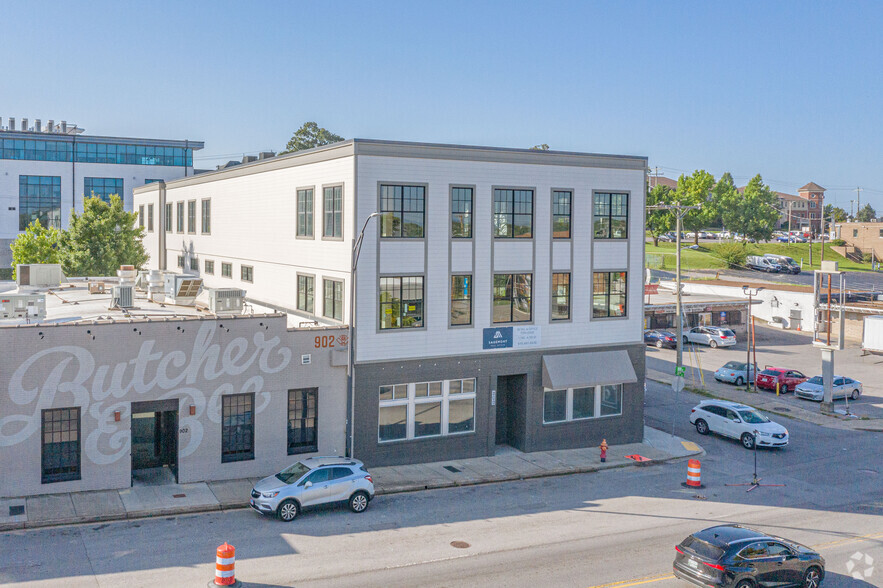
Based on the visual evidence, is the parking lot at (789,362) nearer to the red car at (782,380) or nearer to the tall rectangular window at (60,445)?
the red car at (782,380)

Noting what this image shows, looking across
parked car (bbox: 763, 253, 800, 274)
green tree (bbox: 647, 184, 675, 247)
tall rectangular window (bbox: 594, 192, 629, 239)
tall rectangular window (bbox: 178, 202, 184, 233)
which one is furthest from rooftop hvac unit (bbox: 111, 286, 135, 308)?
green tree (bbox: 647, 184, 675, 247)

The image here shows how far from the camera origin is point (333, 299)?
97.9 ft

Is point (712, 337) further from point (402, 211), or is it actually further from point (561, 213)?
point (402, 211)

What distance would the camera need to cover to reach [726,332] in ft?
206

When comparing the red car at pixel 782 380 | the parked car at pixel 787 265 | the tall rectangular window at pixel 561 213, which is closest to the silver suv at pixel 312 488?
the tall rectangular window at pixel 561 213

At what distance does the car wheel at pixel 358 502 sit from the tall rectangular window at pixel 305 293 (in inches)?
389

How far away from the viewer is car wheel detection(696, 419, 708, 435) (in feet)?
120

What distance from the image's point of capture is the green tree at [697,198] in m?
124

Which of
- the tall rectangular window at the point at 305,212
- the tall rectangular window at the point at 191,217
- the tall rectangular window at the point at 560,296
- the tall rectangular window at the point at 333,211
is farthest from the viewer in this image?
the tall rectangular window at the point at 191,217

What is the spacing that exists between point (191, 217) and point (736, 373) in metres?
34.1

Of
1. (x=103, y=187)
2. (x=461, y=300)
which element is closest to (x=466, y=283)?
(x=461, y=300)

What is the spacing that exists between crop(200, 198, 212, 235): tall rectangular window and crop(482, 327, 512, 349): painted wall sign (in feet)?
60.6

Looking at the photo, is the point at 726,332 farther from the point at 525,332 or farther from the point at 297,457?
the point at 297,457

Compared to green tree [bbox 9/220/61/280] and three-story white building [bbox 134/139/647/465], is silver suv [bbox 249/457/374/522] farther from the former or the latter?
green tree [bbox 9/220/61/280]
